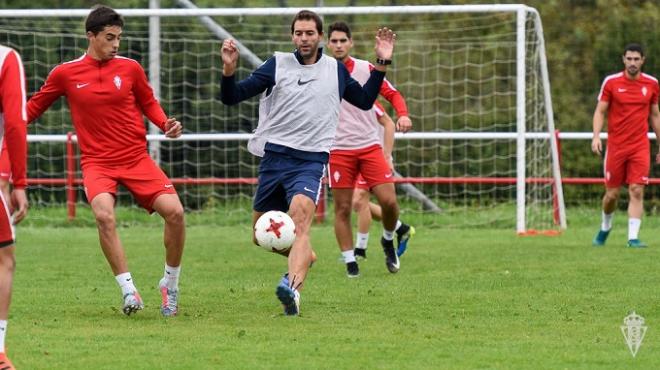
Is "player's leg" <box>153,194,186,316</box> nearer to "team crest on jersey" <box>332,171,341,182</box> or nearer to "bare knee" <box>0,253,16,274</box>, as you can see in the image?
"bare knee" <box>0,253,16,274</box>

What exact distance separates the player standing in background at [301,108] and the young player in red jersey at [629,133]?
246 inches

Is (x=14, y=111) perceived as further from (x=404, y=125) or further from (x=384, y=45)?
(x=404, y=125)

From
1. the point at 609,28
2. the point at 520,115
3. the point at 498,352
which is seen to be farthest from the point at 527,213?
the point at 498,352

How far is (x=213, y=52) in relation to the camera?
20.8 m

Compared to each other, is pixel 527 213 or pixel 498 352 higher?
pixel 498 352

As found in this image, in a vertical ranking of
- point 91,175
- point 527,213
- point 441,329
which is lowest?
point 527,213

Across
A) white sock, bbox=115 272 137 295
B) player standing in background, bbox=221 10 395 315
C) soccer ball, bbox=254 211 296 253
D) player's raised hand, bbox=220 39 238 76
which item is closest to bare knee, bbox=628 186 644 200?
player standing in background, bbox=221 10 395 315

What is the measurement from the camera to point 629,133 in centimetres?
1540

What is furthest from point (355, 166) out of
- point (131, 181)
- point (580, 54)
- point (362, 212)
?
point (580, 54)

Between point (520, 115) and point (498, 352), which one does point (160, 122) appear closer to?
point (498, 352)

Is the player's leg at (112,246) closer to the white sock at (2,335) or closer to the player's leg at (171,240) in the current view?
the player's leg at (171,240)

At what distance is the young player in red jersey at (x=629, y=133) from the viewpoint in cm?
1532

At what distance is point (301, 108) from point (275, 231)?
3.24 ft

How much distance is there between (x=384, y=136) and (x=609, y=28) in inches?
383
